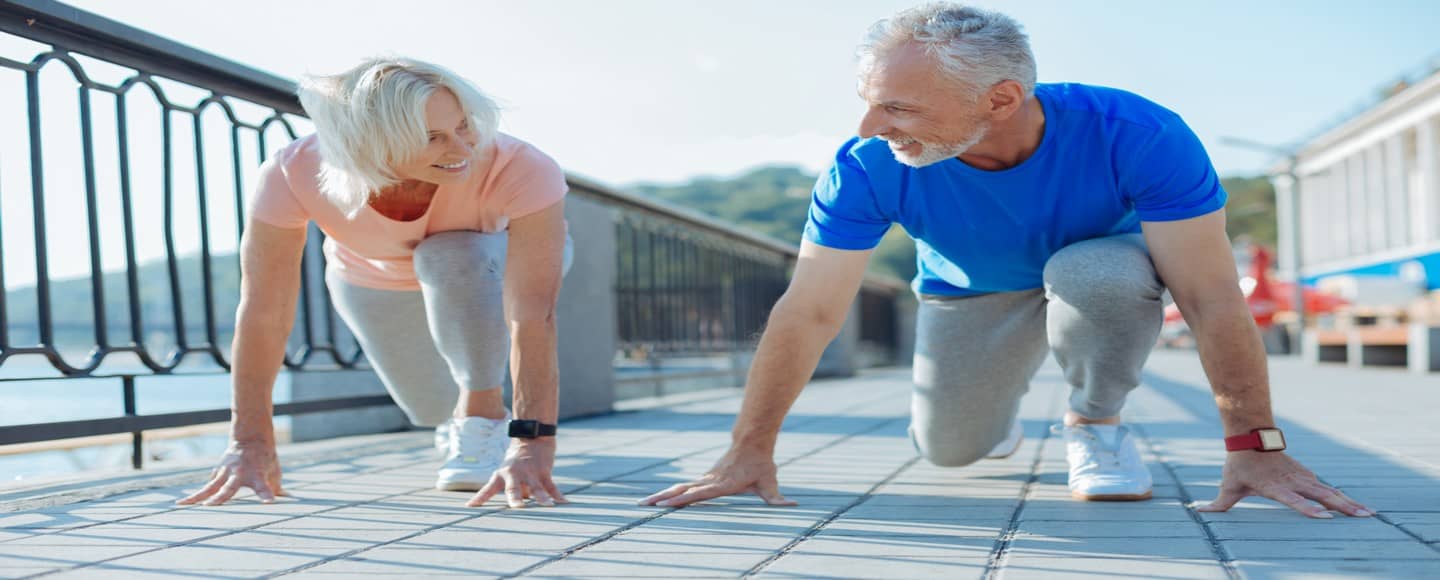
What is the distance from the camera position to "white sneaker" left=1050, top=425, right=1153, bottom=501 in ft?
9.12

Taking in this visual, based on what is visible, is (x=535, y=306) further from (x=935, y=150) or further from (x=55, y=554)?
(x=55, y=554)

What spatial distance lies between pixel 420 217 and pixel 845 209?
3.70 feet

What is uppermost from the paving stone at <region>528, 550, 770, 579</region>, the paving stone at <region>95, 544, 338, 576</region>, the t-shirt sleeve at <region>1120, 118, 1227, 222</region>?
the t-shirt sleeve at <region>1120, 118, 1227, 222</region>

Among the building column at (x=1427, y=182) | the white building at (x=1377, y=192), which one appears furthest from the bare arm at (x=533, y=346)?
the building column at (x=1427, y=182)

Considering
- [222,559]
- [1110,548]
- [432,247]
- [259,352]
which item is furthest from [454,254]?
[1110,548]

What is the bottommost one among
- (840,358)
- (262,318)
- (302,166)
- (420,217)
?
(840,358)

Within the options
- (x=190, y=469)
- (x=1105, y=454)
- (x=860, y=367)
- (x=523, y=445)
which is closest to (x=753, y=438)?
(x=523, y=445)

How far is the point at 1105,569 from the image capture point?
1.93 meters

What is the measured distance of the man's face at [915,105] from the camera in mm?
2549

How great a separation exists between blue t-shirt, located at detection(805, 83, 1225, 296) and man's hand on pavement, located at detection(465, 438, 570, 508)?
806 millimetres

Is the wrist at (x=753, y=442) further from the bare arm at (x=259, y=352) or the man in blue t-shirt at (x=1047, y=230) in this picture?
the bare arm at (x=259, y=352)

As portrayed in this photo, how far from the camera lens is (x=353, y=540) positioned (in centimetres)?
232

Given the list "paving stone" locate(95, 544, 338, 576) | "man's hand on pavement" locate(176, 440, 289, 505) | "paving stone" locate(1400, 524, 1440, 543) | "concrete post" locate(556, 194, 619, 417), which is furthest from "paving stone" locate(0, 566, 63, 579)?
"concrete post" locate(556, 194, 619, 417)

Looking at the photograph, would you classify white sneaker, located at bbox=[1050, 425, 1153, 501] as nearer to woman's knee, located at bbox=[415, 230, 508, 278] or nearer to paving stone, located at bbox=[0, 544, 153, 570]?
woman's knee, located at bbox=[415, 230, 508, 278]
